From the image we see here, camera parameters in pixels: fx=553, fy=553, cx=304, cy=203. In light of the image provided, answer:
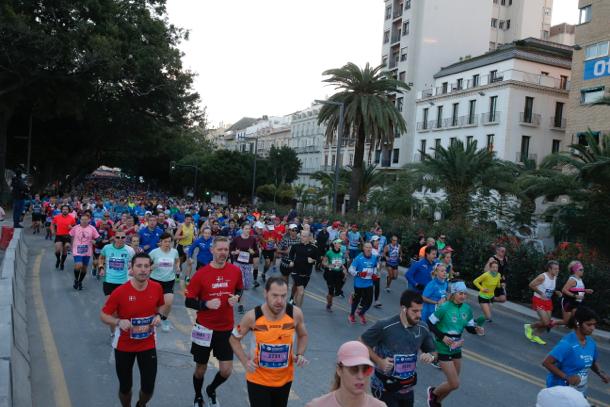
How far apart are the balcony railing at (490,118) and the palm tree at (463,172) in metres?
20.4

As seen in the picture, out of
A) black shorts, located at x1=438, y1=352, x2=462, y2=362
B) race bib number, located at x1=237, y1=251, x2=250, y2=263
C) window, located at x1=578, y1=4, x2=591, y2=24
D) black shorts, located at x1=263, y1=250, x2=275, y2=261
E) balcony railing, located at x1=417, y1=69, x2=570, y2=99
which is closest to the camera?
black shorts, located at x1=438, y1=352, x2=462, y2=362

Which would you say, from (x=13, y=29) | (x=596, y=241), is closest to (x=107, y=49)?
(x=13, y=29)

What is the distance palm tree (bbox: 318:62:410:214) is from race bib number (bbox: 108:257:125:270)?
23.2 metres

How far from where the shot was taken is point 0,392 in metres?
4.87

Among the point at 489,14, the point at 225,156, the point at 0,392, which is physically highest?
the point at 489,14

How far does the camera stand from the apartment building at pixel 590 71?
106ft

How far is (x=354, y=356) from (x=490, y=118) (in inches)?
1724

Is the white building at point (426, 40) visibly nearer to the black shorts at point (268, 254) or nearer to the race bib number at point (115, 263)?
the black shorts at point (268, 254)

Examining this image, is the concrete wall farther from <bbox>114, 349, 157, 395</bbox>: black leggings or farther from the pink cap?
the pink cap

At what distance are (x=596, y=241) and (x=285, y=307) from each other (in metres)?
14.7

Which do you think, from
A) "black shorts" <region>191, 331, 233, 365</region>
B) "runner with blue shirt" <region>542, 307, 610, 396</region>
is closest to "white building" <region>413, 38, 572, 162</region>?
"runner with blue shirt" <region>542, 307, 610, 396</region>

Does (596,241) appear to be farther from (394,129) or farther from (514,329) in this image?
(394,129)

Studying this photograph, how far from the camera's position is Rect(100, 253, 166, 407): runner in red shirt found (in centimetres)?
545

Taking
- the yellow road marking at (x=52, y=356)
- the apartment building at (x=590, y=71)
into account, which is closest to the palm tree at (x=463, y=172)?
the apartment building at (x=590, y=71)
